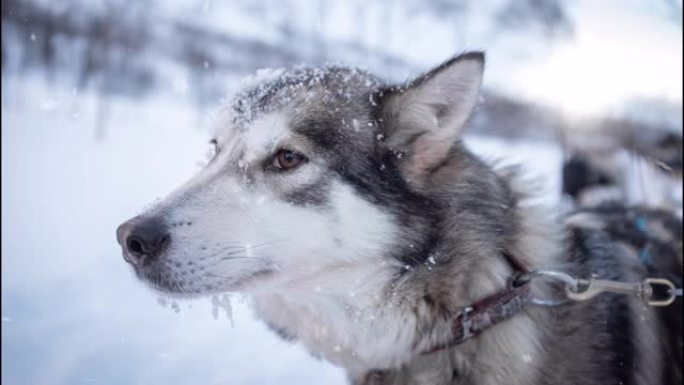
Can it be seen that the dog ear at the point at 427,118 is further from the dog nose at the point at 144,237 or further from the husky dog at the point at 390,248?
the dog nose at the point at 144,237

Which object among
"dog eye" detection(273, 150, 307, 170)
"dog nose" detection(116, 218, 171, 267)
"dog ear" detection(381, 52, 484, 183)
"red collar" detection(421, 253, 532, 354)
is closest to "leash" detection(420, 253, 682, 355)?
"red collar" detection(421, 253, 532, 354)

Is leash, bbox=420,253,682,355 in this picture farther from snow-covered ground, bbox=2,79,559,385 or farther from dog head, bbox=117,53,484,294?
snow-covered ground, bbox=2,79,559,385

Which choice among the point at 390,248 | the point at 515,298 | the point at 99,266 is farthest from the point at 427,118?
the point at 99,266

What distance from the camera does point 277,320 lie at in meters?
1.81

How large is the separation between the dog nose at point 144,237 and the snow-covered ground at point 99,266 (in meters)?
0.12

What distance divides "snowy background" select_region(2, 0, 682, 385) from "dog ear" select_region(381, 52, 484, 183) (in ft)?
1.36

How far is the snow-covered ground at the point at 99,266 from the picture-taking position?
8.25ft

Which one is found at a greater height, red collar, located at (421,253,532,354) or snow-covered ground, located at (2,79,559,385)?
red collar, located at (421,253,532,354)

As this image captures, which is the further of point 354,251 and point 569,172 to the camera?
point 569,172

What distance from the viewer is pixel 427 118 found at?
1768 millimetres

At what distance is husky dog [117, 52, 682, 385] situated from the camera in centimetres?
160

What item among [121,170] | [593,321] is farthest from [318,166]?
[121,170]

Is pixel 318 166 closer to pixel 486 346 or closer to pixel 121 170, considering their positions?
pixel 486 346

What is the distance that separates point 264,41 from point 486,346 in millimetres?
6641
